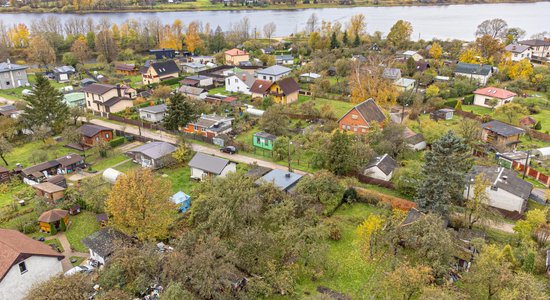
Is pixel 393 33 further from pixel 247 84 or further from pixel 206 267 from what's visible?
pixel 206 267

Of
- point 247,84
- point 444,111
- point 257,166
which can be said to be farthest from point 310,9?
point 257,166

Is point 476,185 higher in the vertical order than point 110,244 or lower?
higher

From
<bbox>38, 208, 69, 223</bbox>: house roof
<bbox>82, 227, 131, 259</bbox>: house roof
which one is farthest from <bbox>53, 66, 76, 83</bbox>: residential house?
<bbox>82, 227, 131, 259</bbox>: house roof

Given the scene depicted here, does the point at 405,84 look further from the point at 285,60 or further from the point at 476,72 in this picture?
the point at 285,60

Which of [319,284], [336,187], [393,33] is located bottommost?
[319,284]

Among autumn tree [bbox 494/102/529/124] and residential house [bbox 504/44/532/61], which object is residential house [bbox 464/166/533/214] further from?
residential house [bbox 504/44/532/61]

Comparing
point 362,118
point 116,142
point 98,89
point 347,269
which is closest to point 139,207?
point 347,269
